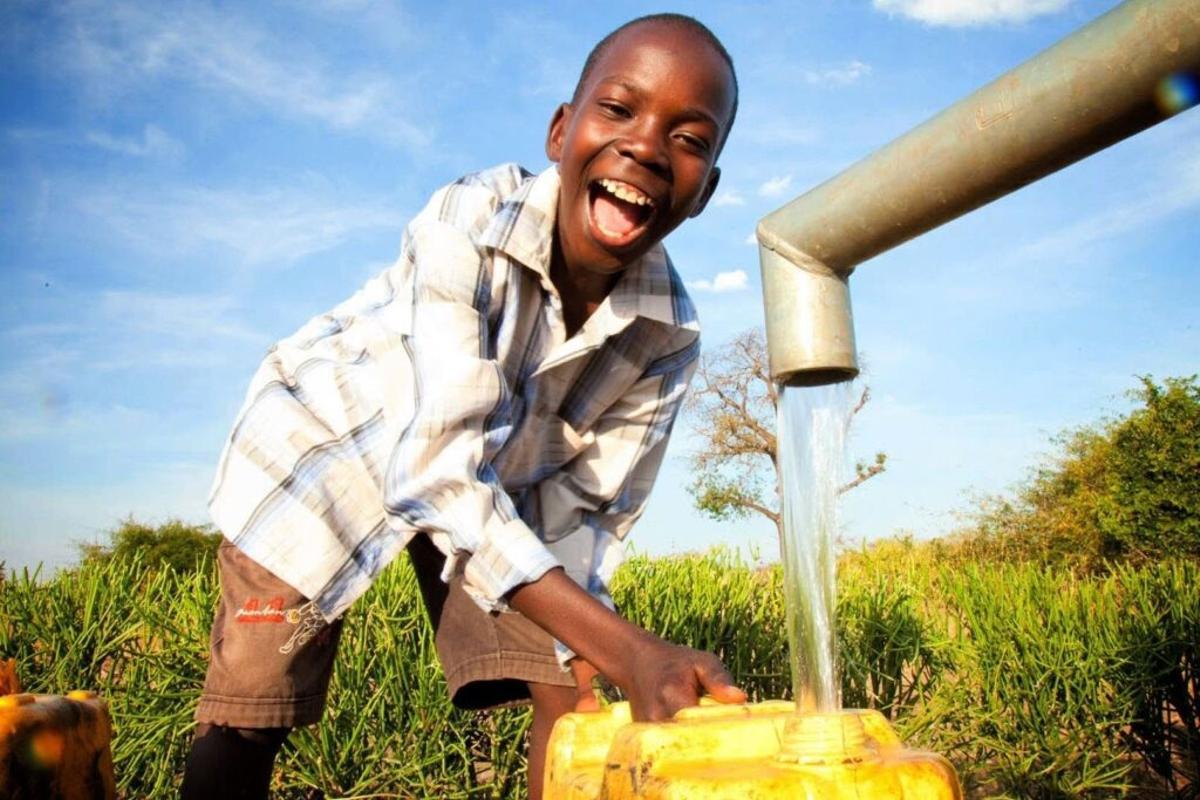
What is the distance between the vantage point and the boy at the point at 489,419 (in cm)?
167

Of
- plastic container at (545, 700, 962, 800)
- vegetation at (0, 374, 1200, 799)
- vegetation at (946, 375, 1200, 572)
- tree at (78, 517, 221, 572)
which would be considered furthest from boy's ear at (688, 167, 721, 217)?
tree at (78, 517, 221, 572)

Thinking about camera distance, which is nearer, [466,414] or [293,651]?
[466,414]

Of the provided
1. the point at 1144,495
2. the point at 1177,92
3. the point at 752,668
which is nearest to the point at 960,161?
the point at 1177,92

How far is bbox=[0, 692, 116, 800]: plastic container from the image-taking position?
1276 millimetres

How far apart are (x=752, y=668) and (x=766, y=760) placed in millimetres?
3081

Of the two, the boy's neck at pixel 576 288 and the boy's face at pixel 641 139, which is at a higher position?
the boy's face at pixel 641 139

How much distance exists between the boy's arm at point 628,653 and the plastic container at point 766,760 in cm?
8

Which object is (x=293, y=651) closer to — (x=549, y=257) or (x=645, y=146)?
(x=549, y=257)

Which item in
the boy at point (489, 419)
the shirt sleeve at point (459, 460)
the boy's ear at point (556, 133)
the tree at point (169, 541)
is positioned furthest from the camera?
the tree at point (169, 541)

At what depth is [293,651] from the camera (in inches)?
82.0

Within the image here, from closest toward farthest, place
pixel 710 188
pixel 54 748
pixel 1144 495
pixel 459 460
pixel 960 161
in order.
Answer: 1. pixel 960 161
2. pixel 54 748
3. pixel 459 460
4. pixel 710 188
5. pixel 1144 495

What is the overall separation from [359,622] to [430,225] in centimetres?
199

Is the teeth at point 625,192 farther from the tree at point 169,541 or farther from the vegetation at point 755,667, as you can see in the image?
the tree at point 169,541

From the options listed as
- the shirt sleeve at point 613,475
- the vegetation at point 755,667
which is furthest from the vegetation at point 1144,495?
the shirt sleeve at point 613,475
